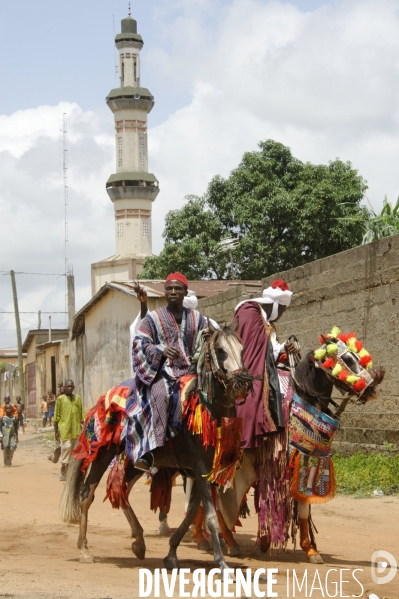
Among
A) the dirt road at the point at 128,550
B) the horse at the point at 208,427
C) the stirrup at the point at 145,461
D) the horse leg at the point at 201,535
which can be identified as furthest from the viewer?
the horse leg at the point at 201,535

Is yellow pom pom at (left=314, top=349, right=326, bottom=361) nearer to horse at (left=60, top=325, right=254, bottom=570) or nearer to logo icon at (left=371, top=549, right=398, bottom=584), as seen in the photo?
horse at (left=60, top=325, right=254, bottom=570)

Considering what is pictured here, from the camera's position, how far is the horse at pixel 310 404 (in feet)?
21.7

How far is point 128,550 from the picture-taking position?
747 centimetres

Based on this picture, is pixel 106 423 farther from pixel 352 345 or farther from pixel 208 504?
pixel 352 345

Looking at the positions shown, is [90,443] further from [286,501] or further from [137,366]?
[286,501]

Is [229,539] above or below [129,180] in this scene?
below

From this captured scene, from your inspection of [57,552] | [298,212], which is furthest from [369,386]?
[298,212]

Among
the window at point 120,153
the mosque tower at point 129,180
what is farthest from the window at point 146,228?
the window at point 120,153

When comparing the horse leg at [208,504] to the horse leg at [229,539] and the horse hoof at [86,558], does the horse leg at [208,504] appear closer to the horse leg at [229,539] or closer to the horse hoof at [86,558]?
the horse leg at [229,539]

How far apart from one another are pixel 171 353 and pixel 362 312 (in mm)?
6145

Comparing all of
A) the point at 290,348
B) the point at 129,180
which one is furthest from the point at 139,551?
the point at 129,180

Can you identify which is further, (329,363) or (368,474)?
(368,474)

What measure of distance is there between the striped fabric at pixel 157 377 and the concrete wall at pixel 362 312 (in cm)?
506

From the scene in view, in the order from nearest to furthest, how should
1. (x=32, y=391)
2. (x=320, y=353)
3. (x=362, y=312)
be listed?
(x=320, y=353) → (x=362, y=312) → (x=32, y=391)
